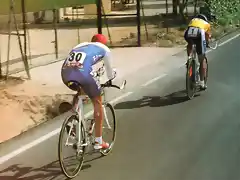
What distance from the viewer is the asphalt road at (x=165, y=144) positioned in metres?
6.49

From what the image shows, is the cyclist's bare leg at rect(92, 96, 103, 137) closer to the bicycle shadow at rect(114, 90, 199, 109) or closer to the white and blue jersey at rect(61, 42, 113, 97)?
the white and blue jersey at rect(61, 42, 113, 97)

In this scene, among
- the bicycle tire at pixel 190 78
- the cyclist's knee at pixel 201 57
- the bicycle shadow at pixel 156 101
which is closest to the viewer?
the bicycle shadow at pixel 156 101

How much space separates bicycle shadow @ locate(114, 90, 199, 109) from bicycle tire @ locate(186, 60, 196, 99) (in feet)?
0.48

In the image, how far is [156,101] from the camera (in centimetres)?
1050

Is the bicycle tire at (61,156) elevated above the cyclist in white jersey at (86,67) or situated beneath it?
situated beneath

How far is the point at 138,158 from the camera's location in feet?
23.1

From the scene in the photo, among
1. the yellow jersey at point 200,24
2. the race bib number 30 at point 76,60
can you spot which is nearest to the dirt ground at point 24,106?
the race bib number 30 at point 76,60

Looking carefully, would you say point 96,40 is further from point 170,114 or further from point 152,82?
point 152,82

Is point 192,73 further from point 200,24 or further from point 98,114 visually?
point 98,114

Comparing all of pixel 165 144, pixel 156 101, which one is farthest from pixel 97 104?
pixel 156 101

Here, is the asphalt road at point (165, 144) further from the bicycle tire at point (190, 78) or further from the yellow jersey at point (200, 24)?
the yellow jersey at point (200, 24)

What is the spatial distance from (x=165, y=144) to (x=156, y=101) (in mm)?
2924

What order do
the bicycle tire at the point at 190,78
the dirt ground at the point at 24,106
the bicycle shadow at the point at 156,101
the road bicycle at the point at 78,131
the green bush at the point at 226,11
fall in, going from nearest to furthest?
the road bicycle at the point at 78,131 < the dirt ground at the point at 24,106 < the bicycle shadow at the point at 156,101 < the bicycle tire at the point at 190,78 < the green bush at the point at 226,11

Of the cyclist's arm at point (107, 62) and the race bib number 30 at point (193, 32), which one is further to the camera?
the race bib number 30 at point (193, 32)
